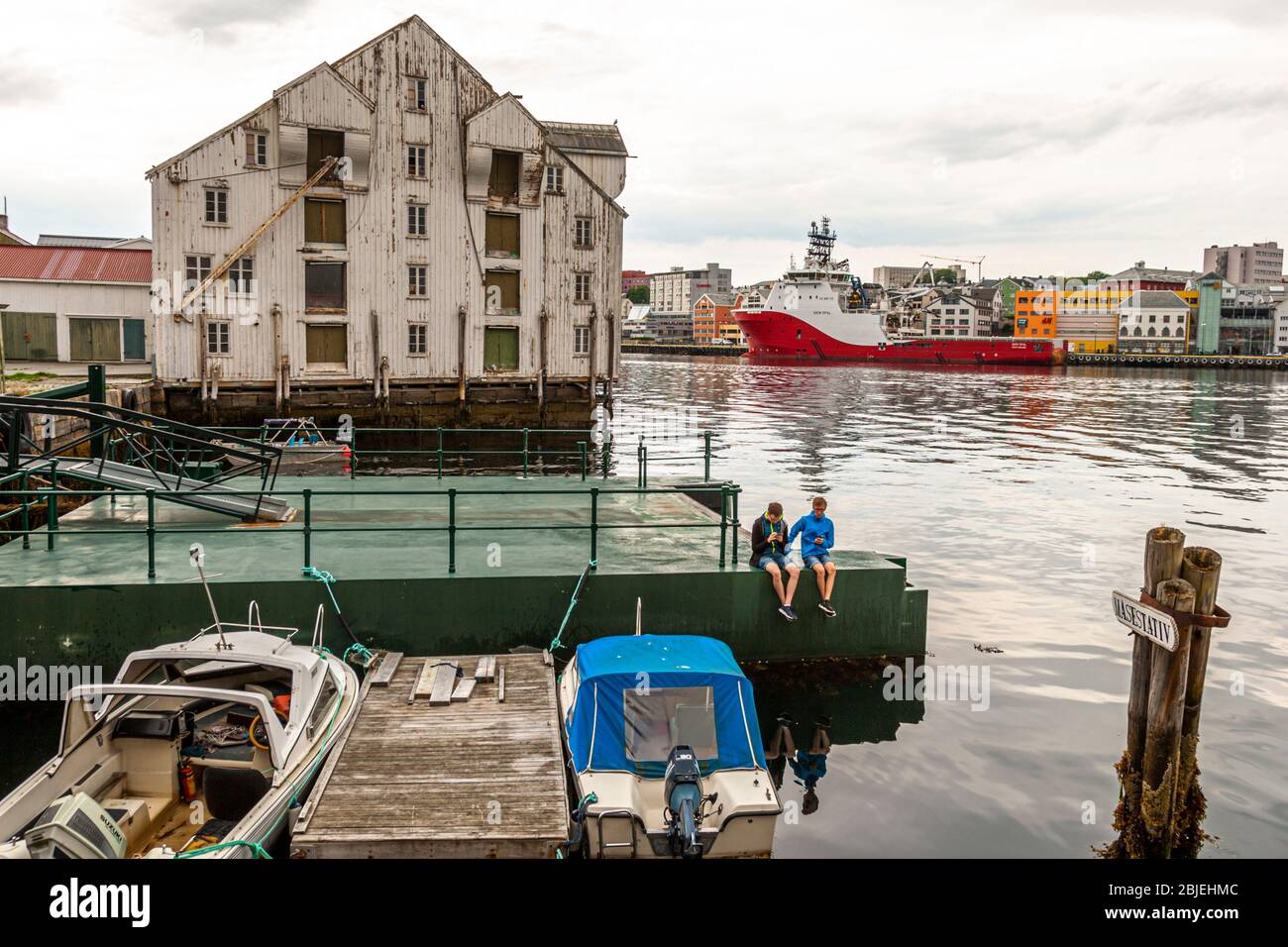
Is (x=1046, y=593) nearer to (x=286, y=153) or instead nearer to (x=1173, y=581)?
(x=1173, y=581)

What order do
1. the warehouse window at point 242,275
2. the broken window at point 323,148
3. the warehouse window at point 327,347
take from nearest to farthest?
the warehouse window at point 242,275 < the broken window at point 323,148 < the warehouse window at point 327,347

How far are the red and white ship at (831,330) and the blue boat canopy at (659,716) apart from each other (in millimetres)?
132683

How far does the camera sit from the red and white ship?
141 metres

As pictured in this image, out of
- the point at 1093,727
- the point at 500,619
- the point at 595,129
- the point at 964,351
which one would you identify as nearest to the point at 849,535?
the point at 1093,727

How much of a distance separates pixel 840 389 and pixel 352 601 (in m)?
82.3

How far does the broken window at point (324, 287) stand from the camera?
4444cm

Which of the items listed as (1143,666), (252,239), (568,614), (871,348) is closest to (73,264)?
(252,239)

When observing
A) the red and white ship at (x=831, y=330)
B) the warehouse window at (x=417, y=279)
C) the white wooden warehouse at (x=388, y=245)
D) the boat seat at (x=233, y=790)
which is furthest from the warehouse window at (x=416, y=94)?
the red and white ship at (x=831, y=330)

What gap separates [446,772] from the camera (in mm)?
10406

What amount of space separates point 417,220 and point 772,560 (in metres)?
35.0

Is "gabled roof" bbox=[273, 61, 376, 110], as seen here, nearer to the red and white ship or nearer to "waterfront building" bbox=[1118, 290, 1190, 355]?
the red and white ship

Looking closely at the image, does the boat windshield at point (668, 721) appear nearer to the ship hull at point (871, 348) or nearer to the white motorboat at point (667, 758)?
the white motorboat at point (667, 758)

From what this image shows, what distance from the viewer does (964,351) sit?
149875 mm
